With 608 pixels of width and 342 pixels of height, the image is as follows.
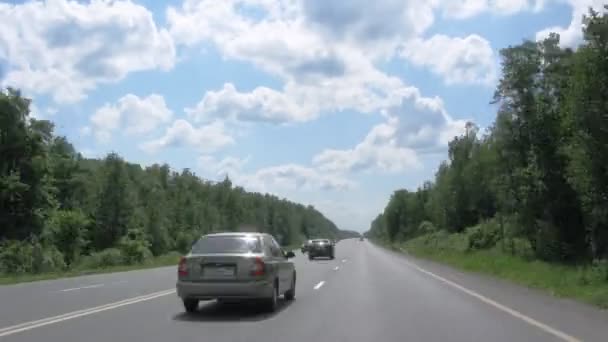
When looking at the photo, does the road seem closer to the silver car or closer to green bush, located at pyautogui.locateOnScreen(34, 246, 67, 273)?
the silver car

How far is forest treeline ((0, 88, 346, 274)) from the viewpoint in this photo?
47719 mm

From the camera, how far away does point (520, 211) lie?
38.1 metres

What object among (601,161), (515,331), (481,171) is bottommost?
(515,331)

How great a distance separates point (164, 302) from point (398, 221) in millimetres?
140986

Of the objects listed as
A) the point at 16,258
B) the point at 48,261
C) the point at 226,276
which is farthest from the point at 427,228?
the point at 226,276

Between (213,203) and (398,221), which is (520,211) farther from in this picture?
(398,221)

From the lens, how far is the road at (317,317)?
34.0 feet

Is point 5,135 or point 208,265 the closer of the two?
point 208,265

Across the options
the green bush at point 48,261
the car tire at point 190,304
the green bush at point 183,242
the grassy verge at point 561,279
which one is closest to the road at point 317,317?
the car tire at point 190,304

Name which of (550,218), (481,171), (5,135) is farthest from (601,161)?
(481,171)

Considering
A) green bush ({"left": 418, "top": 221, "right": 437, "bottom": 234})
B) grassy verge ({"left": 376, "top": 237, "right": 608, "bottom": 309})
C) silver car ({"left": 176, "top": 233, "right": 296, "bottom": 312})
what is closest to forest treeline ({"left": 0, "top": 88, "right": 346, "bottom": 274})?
grassy verge ({"left": 376, "top": 237, "right": 608, "bottom": 309})

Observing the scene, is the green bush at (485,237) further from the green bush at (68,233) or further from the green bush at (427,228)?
the green bush at (427,228)

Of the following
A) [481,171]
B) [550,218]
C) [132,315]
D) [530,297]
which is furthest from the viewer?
[481,171]

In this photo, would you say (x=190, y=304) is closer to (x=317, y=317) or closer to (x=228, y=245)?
(x=228, y=245)
